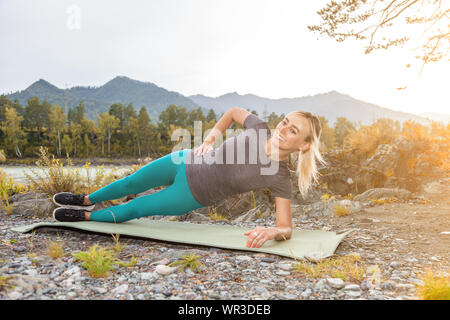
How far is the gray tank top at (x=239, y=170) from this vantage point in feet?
9.68

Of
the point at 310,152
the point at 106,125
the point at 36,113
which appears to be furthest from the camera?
the point at 106,125

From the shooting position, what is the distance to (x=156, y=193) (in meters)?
3.32

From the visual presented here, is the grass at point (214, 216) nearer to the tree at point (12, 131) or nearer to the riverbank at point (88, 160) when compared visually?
the riverbank at point (88, 160)

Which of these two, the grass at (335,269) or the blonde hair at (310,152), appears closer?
the grass at (335,269)

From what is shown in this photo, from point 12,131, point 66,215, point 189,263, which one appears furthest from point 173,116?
point 189,263

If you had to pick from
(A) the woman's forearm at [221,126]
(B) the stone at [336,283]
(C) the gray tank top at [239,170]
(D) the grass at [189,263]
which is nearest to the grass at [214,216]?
(C) the gray tank top at [239,170]

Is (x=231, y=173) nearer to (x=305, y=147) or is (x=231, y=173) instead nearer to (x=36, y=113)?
(x=305, y=147)

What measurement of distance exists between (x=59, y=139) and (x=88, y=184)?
139 feet

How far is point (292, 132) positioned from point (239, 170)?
590mm

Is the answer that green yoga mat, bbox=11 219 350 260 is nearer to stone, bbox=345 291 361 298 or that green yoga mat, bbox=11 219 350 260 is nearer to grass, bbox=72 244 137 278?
stone, bbox=345 291 361 298

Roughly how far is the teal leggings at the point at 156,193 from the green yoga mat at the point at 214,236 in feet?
0.47

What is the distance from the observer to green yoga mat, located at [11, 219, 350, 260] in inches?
106
